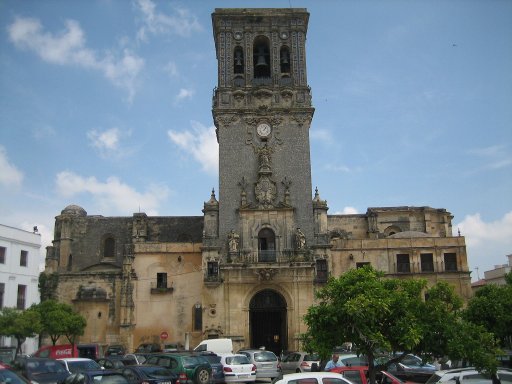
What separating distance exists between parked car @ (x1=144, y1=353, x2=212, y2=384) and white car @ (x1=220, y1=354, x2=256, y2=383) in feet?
5.69

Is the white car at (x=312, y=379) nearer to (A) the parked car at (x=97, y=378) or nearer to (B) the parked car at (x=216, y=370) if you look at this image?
(A) the parked car at (x=97, y=378)

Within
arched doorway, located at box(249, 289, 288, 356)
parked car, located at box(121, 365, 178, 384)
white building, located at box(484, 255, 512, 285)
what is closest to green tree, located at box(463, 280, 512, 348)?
parked car, located at box(121, 365, 178, 384)

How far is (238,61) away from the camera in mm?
39938

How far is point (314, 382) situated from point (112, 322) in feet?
91.6

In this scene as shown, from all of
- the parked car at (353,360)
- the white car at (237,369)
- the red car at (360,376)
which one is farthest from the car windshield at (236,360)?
the red car at (360,376)

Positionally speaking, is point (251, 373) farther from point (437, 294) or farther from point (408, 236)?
point (408, 236)

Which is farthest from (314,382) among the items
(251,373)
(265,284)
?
(265,284)

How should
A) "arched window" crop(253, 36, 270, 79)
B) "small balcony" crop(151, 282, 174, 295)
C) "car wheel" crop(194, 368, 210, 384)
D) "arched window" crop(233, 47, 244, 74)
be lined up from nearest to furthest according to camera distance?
"car wheel" crop(194, 368, 210, 384)
"small balcony" crop(151, 282, 174, 295)
"arched window" crop(233, 47, 244, 74)
"arched window" crop(253, 36, 270, 79)

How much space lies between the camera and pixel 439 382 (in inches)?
637

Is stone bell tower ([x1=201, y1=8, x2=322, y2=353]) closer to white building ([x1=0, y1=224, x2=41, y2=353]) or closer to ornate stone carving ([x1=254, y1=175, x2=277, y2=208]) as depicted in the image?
ornate stone carving ([x1=254, y1=175, x2=277, y2=208])

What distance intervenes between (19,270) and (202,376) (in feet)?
73.4

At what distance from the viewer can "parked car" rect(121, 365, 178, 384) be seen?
17406 millimetres

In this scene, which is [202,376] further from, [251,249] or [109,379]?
[251,249]

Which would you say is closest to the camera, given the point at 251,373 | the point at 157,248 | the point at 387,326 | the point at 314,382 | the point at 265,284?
the point at 314,382
